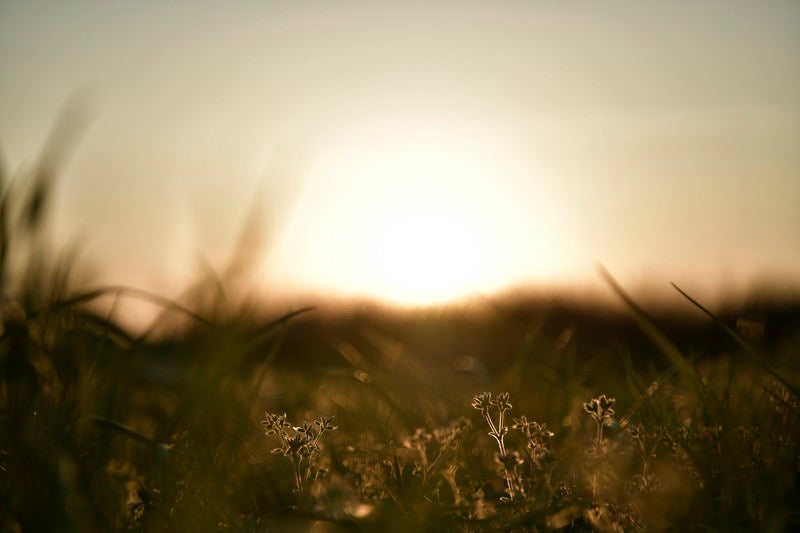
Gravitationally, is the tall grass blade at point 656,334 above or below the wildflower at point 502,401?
above

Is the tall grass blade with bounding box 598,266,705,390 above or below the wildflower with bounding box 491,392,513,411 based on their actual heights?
above

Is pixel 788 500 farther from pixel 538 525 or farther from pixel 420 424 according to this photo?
pixel 420 424

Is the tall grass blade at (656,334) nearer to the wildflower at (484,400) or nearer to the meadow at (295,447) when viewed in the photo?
the meadow at (295,447)

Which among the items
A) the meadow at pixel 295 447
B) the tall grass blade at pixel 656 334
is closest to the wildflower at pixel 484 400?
the meadow at pixel 295 447

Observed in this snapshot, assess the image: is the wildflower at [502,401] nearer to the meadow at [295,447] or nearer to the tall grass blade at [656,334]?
the meadow at [295,447]

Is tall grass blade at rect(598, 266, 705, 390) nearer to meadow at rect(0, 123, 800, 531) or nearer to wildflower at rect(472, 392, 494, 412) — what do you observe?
meadow at rect(0, 123, 800, 531)

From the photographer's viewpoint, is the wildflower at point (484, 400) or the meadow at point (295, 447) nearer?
the meadow at point (295, 447)

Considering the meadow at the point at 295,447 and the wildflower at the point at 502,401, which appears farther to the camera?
the wildflower at the point at 502,401

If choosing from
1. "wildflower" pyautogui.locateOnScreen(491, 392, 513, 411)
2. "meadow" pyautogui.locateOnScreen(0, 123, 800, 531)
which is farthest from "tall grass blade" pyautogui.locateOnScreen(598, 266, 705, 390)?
"wildflower" pyautogui.locateOnScreen(491, 392, 513, 411)

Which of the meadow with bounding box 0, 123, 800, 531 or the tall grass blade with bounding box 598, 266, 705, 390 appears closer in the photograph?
the meadow with bounding box 0, 123, 800, 531

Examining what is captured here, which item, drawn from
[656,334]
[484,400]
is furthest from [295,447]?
[656,334]

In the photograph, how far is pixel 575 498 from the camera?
1661 mm

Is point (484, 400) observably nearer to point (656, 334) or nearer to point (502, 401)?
point (502, 401)

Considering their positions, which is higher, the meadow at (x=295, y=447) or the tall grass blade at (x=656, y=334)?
the tall grass blade at (x=656, y=334)
